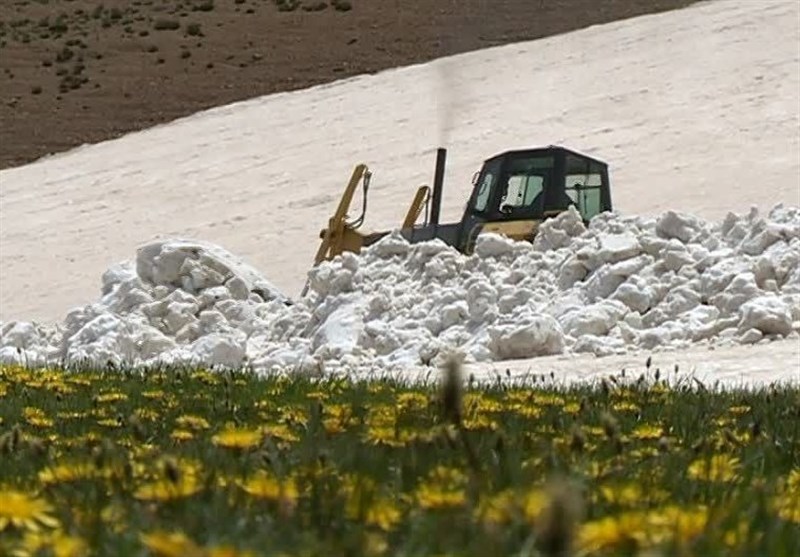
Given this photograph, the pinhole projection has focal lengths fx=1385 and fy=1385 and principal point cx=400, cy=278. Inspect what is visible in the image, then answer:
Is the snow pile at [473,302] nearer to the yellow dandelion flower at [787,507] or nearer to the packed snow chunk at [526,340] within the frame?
the packed snow chunk at [526,340]

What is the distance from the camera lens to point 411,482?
292cm

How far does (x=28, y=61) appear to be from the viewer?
43844 mm

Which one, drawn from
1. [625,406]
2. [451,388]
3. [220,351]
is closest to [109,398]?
[625,406]

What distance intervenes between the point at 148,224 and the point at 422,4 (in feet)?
58.5

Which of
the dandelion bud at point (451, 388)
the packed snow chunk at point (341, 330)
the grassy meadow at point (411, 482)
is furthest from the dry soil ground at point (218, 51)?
the dandelion bud at point (451, 388)

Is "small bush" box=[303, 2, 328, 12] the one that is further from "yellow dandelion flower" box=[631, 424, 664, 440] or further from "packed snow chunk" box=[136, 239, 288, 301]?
"yellow dandelion flower" box=[631, 424, 664, 440]

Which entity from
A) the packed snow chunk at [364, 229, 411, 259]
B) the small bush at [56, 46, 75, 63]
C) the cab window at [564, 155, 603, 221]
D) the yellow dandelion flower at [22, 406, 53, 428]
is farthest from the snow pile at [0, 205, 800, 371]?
the small bush at [56, 46, 75, 63]

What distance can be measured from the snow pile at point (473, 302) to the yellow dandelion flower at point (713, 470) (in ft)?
30.5

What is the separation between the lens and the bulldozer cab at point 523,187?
56.3ft

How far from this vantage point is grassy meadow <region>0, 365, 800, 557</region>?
1.97 metres

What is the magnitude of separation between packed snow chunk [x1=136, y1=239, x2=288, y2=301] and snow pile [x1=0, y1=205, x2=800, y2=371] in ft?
0.06

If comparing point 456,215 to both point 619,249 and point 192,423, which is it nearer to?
point 619,249

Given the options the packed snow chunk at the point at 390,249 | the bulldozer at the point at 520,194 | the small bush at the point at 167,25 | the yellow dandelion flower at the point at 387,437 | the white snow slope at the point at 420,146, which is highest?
the small bush at the point at 167,25

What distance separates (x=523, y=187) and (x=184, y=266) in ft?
14.4
